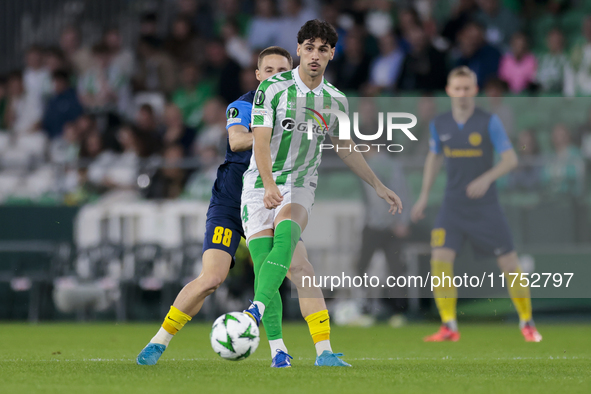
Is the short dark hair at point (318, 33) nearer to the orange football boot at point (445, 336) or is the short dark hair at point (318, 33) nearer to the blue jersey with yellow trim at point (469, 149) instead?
the blue jersey with yellow trim at point (469, 149)

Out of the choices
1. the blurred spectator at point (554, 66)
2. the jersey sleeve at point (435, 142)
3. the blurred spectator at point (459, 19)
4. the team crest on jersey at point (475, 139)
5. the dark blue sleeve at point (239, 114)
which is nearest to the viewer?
the dark blue sleeve at point (239, 114)

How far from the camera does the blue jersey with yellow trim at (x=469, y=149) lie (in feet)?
29.1

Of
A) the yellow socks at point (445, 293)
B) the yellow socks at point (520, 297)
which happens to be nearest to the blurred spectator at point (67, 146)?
the yellow socks at point (445, 293)

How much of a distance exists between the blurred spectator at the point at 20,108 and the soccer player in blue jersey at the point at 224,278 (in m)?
9.86

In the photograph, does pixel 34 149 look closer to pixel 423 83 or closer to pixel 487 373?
pixel 423 83

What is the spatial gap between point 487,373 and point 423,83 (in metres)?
8.10

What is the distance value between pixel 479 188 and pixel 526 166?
2.36m

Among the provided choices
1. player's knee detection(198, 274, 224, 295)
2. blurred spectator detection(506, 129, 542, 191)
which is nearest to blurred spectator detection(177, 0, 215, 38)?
blurred spectator detection(506, 129, 542, 191)

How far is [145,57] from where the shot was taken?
50.1 feet

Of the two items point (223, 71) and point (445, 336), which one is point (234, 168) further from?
point (223, 71)

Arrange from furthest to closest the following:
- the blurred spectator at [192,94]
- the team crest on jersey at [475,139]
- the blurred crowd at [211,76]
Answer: the blurred spectator at [192,94] < the blurred crowd at [211,76] < the team crest on jersey at [475,139]

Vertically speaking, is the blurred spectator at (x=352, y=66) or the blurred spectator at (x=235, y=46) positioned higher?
the blurred spectator at (x=235, y=46)

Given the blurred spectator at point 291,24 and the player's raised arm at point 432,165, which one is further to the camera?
A: the blurred spectator at point 291,24

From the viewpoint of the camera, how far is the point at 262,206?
5.55 m
